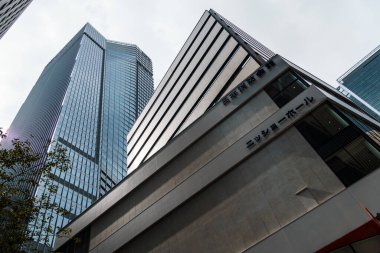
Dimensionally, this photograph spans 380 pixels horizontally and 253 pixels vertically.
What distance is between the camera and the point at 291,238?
52.4 feet

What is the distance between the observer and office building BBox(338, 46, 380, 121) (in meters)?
144

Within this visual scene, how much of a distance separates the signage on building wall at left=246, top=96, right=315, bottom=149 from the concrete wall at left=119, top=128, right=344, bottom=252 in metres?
0.73

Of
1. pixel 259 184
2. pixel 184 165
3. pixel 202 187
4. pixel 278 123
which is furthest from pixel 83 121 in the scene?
pixel 259 184

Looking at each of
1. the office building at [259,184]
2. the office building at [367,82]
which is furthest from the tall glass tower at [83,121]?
the office building at [367,82]

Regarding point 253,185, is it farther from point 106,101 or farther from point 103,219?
point 106,101

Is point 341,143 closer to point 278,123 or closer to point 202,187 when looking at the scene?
point 278,123

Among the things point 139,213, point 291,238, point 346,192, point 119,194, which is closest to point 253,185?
point 291,238

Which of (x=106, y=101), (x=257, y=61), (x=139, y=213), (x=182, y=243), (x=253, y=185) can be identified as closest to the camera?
(x=253, y=185)

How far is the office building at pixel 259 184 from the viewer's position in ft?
51.7

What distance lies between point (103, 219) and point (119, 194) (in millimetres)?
2663

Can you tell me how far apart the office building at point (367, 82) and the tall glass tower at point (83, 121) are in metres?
119

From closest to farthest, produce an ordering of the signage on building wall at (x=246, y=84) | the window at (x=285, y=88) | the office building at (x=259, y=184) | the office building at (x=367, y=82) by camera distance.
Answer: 1. the office building at (x=259, y=184)
2. the window at (x=285, y=88)
3. the signage on building wall at (x=246, y=84)
4. the office building at (x=367, y=82)

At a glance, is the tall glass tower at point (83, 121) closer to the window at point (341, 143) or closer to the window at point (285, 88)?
the window at point (285, 88)

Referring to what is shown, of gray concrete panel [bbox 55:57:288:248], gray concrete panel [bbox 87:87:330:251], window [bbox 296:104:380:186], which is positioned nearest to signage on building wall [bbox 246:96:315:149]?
gray concrete panel [bbox 87:87:330:251]
